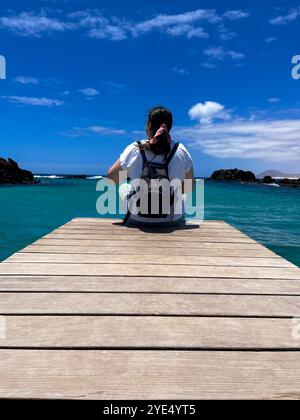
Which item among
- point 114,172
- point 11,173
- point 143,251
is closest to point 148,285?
point 143,251

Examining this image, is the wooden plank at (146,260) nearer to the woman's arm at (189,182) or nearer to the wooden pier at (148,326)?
the wooden pier at (148,326)

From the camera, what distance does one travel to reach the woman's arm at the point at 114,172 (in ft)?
13.7

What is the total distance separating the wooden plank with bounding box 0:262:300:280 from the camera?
2.50 meters

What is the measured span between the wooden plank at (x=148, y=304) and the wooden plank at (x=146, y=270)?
1.35 ft

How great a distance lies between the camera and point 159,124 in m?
4.09

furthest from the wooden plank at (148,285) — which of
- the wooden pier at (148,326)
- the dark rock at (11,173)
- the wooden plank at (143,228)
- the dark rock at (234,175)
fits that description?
the dark rock at (234,175)

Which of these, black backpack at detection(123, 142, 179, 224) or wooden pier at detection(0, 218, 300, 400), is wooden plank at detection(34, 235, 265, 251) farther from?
black backpack at detection(123, 142, 179, 224)

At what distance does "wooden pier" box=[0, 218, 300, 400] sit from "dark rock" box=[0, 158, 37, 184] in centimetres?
4746

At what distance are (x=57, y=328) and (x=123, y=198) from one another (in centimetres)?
280

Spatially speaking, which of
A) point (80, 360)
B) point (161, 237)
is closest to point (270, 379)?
point (80, 360)

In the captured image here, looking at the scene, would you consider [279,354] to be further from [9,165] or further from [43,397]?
[9,165]

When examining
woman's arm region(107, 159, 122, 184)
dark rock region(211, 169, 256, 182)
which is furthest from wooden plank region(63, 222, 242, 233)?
dark rock region(211, 169, 256, 182)

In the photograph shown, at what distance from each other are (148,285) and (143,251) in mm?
952

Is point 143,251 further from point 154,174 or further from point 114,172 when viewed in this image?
point 114,172
